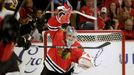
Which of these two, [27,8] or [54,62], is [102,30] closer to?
[27,8]

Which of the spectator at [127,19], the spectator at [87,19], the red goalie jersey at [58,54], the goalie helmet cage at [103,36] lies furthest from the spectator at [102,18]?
the red goalie jersey at [58,54]

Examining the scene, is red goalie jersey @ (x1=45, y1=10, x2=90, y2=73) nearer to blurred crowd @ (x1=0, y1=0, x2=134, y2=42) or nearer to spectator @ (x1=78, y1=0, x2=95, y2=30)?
blurred crowd @ (x1=0, y1=0, x2=134, y2=42)

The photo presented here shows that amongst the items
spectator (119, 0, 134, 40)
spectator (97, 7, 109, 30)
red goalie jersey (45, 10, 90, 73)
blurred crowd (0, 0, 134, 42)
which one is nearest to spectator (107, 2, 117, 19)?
blurred crowd (0, 0, 134, 42)

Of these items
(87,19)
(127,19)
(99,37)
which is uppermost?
(87,19)

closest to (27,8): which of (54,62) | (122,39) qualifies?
(122,39)

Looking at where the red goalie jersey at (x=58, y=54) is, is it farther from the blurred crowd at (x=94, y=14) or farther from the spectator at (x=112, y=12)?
the spectator at (x=112, y=12)

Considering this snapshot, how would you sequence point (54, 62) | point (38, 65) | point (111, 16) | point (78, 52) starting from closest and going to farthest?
1. point (78, 52)
2. point (54, 62)
3. point (38, 65)
4. point (111, 16)

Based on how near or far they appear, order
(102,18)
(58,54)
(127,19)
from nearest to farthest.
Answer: (58,54) < (102,18) < (127,19)

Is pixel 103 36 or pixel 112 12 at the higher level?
pixel 112 12

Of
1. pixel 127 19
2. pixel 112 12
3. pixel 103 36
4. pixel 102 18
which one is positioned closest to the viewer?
pixel 103 36

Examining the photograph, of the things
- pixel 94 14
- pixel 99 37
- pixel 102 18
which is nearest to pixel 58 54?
pixel 99 37

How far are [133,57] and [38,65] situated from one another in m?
1.44

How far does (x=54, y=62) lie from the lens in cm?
584

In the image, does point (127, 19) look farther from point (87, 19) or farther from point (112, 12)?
point (87, 19)
